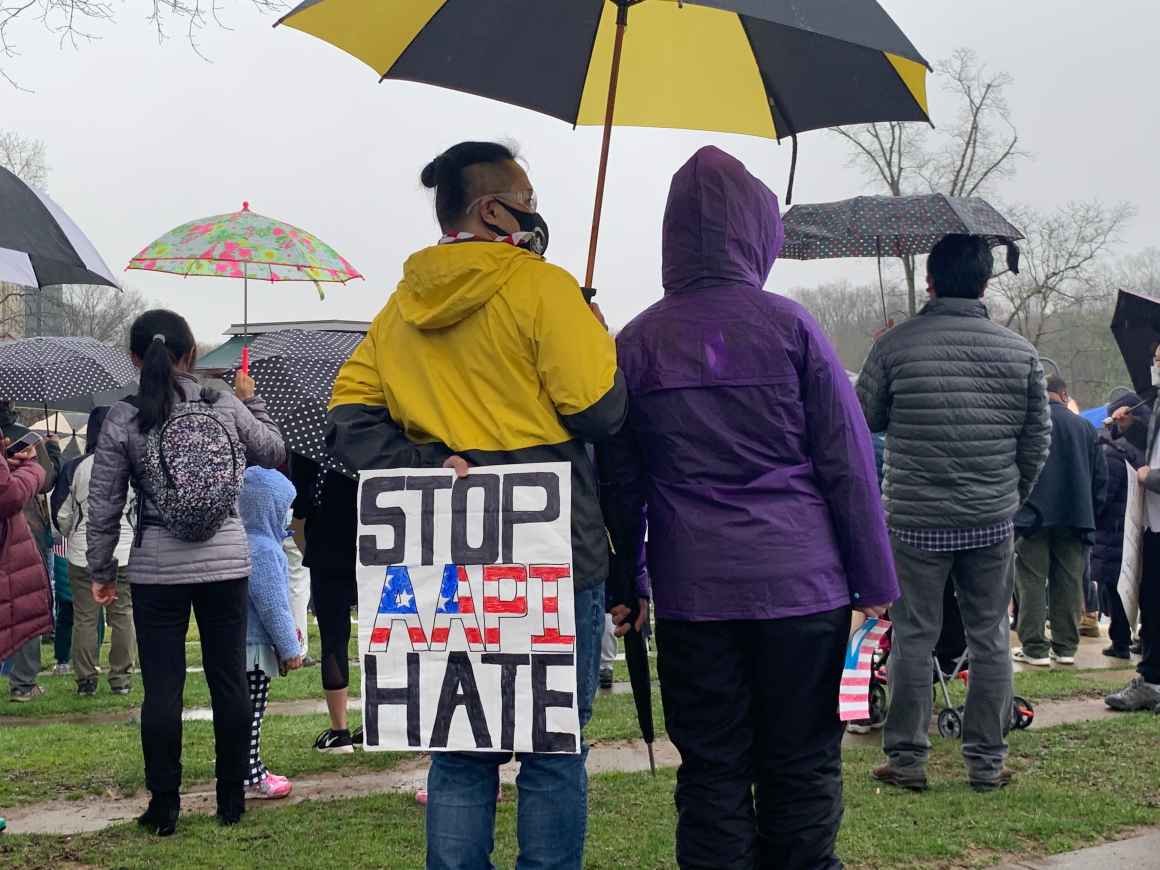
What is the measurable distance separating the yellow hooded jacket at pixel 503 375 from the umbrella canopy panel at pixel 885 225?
3.01 m

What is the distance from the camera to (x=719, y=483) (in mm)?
3318

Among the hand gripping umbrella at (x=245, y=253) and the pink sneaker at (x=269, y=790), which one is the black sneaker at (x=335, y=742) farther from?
the hand gripping umbrella at (x=245, y=253)

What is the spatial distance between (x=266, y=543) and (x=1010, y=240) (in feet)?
12.3

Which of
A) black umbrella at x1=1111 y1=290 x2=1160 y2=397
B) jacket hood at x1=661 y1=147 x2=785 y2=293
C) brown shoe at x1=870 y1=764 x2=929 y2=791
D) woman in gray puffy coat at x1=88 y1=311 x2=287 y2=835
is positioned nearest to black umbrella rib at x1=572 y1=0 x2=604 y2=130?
jacket hood at x1=661 y1=147 x2=785 y2=293

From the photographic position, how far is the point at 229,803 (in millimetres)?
4918

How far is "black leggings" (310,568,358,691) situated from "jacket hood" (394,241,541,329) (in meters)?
2.85

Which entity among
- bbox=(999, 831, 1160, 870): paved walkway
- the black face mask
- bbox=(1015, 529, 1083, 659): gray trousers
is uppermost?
the black face mask

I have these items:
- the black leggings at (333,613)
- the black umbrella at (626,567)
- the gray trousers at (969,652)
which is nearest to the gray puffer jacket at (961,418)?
the gray trousers at (969,652)

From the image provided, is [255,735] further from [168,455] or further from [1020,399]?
[1020,399]

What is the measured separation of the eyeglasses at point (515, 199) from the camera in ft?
10.9

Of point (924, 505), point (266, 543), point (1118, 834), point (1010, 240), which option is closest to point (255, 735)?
point (266, 543)

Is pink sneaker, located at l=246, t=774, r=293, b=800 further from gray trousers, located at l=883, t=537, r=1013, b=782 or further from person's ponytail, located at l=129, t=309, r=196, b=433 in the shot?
gray trousers, located at l=883, t=537, r=1013, b=782

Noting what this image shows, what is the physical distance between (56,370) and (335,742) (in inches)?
216

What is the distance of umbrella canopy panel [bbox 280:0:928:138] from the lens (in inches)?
165
